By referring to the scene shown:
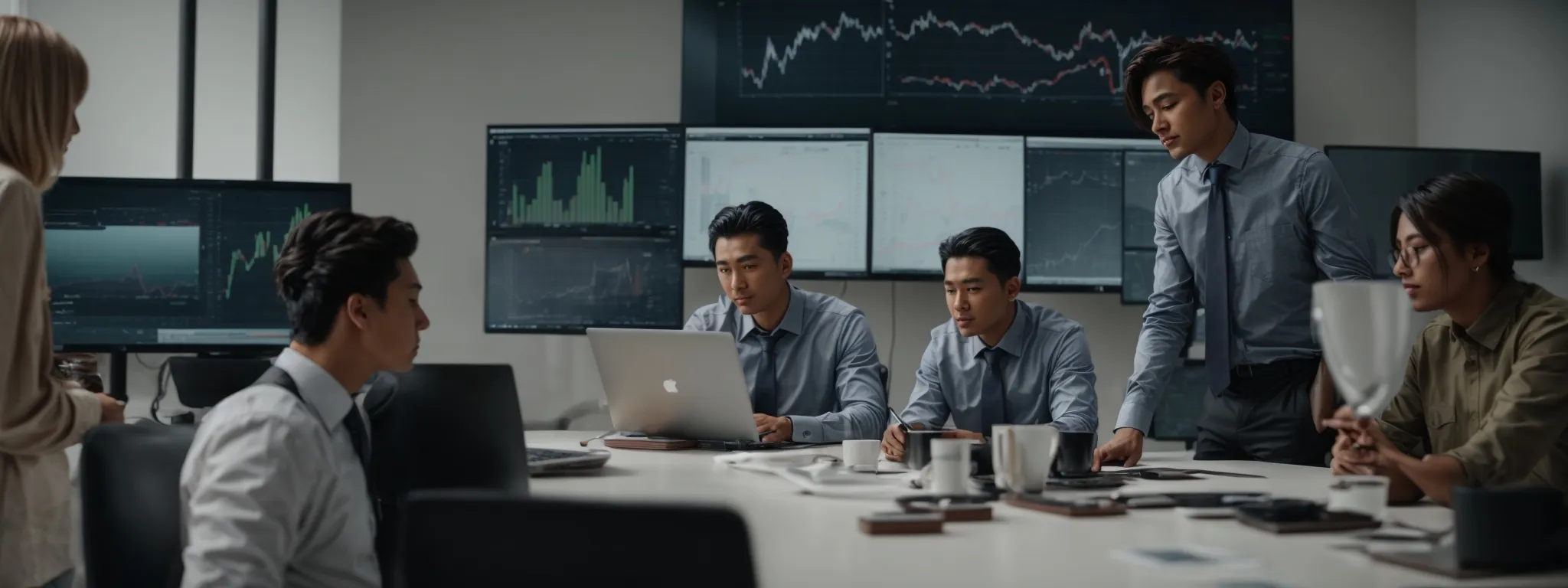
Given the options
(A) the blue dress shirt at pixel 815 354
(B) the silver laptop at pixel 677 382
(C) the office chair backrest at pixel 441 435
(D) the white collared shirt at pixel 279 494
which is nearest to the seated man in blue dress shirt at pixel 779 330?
(A) the blue dress shirt at pixel 815 354

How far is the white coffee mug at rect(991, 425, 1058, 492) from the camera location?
175cm

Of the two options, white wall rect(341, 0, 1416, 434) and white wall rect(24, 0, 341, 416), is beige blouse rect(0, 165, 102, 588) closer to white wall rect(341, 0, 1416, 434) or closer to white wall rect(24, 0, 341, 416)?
white wall rect(24, 0, 341, 416)

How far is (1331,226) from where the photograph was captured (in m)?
2.55

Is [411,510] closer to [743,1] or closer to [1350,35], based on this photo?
[743,1]

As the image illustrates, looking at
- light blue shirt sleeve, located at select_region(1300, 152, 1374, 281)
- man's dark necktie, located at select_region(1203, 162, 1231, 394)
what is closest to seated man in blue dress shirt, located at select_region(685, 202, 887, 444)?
man's dark necktie, located at select_region(1203, 162, 1231, 394)

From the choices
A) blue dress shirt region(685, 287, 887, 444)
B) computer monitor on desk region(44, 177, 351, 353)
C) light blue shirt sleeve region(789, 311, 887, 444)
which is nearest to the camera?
light blue shirt sleeve region(789, 311, 887, 444)

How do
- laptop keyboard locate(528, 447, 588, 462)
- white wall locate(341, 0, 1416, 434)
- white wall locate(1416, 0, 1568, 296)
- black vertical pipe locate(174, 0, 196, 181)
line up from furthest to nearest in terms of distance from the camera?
white wall locate(341, 0, 1416, 434)
black vertical pipe locate(174, 0, 196, 181)
white wall locate(1416, 0, 1568, 296)
laptop keyboard locate(528, 447, 588, 462)

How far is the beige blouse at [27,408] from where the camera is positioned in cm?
175

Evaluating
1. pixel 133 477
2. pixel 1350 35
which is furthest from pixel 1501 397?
pixel 1350 35

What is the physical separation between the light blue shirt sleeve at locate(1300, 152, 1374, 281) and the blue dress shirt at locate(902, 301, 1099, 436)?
2.08ft

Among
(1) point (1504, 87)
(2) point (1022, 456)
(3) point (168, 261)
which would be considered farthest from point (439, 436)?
(1) point (1504, 87)

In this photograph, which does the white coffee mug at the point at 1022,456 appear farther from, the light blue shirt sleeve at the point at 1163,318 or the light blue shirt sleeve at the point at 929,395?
the light blue shirt sleeve at the point at 929,395

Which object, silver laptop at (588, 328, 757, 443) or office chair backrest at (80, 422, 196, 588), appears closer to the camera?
office chair backrest at (80, 422, 196, 588)

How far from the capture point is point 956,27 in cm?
461
